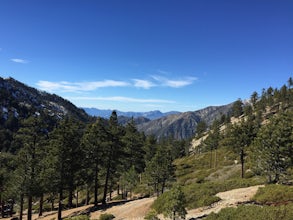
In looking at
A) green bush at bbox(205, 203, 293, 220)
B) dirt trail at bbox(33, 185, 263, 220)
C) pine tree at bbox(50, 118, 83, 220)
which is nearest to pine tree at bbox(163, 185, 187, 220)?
green bush at bbox(205, 203, 293, 220)

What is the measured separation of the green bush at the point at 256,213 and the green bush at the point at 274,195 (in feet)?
14.1

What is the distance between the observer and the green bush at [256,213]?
16.3 metres

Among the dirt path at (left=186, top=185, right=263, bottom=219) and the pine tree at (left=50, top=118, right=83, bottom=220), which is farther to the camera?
the pine tree at (left=50, top=118, right=83, bottom=220)

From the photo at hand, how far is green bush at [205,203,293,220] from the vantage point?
1627 cm

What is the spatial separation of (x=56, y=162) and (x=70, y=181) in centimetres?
338

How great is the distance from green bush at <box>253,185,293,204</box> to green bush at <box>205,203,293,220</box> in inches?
169

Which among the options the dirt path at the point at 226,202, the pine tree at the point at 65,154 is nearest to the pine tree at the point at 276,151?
the dirt path at the point at 226,202

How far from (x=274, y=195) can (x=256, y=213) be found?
632 centimetres

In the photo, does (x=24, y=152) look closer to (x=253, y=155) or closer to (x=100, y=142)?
(x=100, y=142)

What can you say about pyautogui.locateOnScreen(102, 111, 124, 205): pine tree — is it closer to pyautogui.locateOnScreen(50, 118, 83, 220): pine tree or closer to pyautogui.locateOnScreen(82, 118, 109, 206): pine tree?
pyautogui.locateOnScreen(82, 118, 109, 206): pine tree

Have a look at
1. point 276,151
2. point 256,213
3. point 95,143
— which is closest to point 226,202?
point 256,213

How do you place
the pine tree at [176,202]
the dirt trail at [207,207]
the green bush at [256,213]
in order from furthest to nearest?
the dirt trail at [207,207] → the pine tree at [176,202] → the green bush at [256,213]

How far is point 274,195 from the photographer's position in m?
22.5

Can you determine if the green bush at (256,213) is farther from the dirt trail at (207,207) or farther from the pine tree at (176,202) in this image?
Result: the dirt trail at (207,207)
